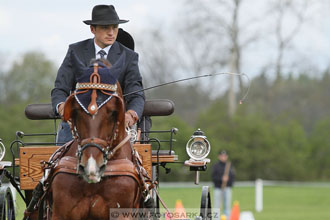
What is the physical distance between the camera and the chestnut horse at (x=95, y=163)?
5129 mm

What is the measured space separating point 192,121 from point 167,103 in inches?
1353

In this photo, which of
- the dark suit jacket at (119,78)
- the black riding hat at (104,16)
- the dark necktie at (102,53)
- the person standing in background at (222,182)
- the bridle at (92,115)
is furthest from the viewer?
the person standing in background at (222,182)

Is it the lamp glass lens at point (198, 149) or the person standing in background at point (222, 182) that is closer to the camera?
the lamp glass lens at point (198, 149)

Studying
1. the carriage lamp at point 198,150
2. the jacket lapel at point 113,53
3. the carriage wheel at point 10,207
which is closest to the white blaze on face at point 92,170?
the jacket lapel at point 113,53

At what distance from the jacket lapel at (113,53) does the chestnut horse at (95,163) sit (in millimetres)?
1096

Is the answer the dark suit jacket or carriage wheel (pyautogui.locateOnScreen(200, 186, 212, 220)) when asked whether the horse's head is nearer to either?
the dark suit jacket

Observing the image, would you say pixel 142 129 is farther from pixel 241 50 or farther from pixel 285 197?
pixel 241 50

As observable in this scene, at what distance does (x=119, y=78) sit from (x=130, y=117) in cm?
61

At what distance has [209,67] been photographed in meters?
38.8

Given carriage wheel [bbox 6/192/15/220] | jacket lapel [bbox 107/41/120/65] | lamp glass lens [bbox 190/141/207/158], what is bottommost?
carriage wheel [bbox 6/192/15/220]

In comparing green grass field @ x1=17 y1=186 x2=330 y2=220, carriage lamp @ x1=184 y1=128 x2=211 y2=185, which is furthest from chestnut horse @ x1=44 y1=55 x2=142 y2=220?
green grass field @ x1=17 y1=186 x2=330 y2=220

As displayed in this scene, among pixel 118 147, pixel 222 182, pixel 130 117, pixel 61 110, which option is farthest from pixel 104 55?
pixel 222 182

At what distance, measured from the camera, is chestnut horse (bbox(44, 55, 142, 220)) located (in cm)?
513

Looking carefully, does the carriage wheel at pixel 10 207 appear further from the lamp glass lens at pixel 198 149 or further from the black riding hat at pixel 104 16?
the black riding hat at pixel 104 16
